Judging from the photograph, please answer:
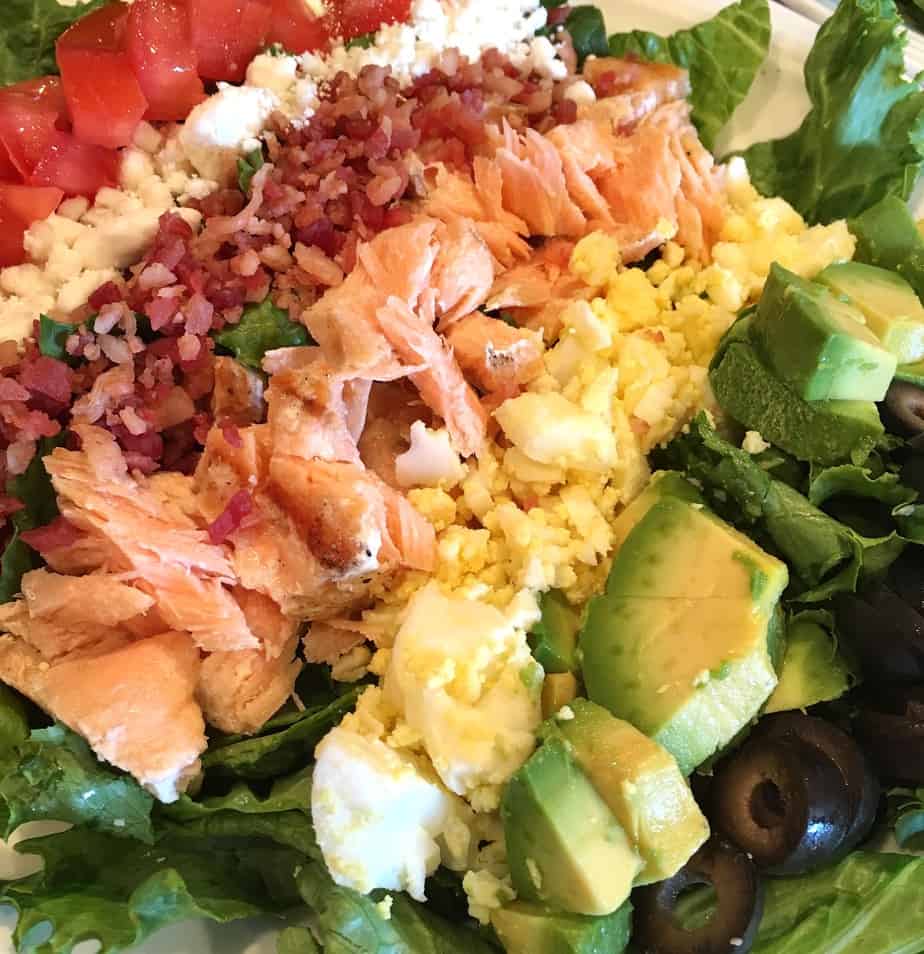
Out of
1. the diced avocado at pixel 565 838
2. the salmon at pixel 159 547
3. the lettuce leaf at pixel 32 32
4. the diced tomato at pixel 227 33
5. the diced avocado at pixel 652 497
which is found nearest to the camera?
the diced avocado at pixel 565 838

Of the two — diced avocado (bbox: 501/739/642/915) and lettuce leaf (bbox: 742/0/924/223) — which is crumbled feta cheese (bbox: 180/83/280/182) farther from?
diced avocado (bbox: 501/739/642/915)

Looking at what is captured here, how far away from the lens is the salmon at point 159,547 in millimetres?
2129

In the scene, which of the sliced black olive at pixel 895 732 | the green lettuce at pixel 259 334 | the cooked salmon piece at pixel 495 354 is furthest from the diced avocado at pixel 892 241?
the green lettuce at pixel 259 334

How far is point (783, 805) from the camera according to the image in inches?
76.1

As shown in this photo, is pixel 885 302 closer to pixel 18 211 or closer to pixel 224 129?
pixel 224 129

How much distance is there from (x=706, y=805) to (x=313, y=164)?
1.80m

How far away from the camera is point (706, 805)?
6.75 ft

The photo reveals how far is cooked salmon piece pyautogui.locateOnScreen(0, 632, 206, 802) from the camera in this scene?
6.63 feet

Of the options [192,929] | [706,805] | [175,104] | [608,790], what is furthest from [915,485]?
[175,104]

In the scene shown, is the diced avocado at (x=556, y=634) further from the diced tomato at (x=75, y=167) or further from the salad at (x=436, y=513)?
the diced tomato at (x=75, y=167)

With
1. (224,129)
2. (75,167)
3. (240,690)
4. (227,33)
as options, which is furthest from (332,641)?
(227,33)

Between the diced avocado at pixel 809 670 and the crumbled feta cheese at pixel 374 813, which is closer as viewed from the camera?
the crumbled feta cheese at pixel 374 813

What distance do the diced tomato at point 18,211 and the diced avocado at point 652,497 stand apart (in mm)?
1665

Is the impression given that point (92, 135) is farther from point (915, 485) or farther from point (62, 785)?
point (915, 485)
